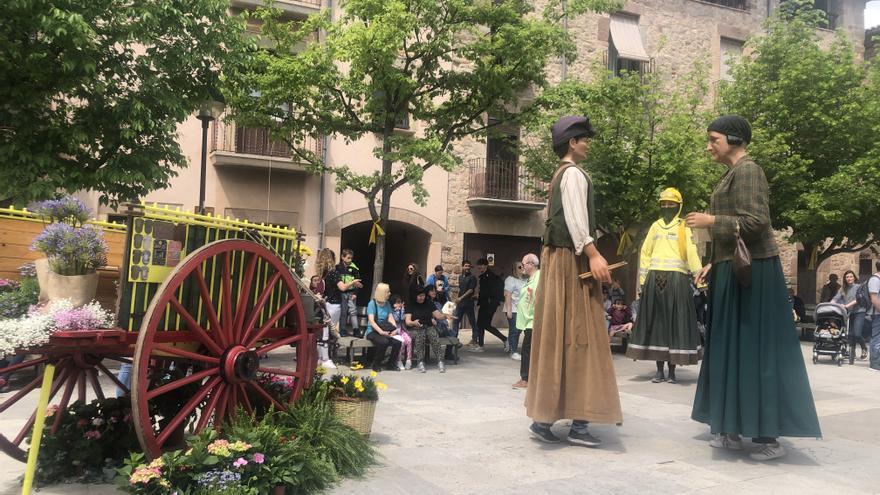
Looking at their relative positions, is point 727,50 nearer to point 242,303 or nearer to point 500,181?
point 500,181

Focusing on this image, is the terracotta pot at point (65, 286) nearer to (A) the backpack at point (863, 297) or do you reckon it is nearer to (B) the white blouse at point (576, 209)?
(B) the white blouse at point (576, 209)

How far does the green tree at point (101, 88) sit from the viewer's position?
8.98m

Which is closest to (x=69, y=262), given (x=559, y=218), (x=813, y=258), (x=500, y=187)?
Answer: (x=559, y=218)

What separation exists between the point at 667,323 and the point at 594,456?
164 inches

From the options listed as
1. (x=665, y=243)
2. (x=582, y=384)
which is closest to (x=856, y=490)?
(x=582, y=384)

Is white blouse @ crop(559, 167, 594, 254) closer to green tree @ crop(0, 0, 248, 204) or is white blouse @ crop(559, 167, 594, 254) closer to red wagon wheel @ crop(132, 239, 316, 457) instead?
red wagon wheel @ crop(132, 239, 316, 457)

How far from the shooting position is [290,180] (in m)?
18.5

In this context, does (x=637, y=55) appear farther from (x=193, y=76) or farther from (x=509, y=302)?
(x=193, y=76)

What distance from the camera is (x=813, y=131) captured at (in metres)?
19.2

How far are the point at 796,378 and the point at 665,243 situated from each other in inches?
156

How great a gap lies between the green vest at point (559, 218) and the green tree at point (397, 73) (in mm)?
6007

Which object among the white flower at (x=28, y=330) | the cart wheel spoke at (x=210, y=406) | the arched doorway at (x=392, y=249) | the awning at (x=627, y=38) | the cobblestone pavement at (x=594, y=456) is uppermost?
the awning at (x=627, y=38)

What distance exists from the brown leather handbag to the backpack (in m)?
9.50

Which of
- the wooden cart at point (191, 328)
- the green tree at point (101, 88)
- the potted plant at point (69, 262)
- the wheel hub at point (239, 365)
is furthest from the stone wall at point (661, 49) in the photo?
the potted plant at point (69, 262)
